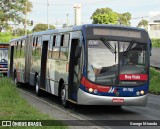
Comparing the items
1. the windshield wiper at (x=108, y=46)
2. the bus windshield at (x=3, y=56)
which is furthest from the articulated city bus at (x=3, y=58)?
the windshield wiper at (x=108, y=46)

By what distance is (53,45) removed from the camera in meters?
18.0

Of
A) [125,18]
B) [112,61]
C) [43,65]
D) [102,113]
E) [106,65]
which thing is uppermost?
[125,18]

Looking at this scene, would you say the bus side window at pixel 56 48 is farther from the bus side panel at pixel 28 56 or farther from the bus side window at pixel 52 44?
the bus side panel at pixel 28 56

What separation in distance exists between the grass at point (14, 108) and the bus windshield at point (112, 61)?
2.42 metres

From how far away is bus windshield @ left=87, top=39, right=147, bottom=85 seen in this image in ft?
46.5

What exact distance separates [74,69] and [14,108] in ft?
10.6

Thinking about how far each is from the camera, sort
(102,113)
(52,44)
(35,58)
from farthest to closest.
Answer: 1. (35,58)
2. (52,44)
3. (102,113)

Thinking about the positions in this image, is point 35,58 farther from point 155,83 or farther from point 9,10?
point 9,10

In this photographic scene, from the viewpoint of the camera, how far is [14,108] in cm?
1261

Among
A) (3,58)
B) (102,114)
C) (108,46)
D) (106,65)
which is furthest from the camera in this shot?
(3,58)

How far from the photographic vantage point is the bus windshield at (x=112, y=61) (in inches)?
558

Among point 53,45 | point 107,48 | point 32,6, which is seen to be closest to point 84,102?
point 107,48

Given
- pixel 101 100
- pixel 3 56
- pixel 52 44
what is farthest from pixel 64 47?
pixel 3 56

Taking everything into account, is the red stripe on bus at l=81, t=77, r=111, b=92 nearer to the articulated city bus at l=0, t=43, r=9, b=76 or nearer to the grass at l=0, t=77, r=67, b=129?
the grass at l=0, t=77, r=67, b=129
